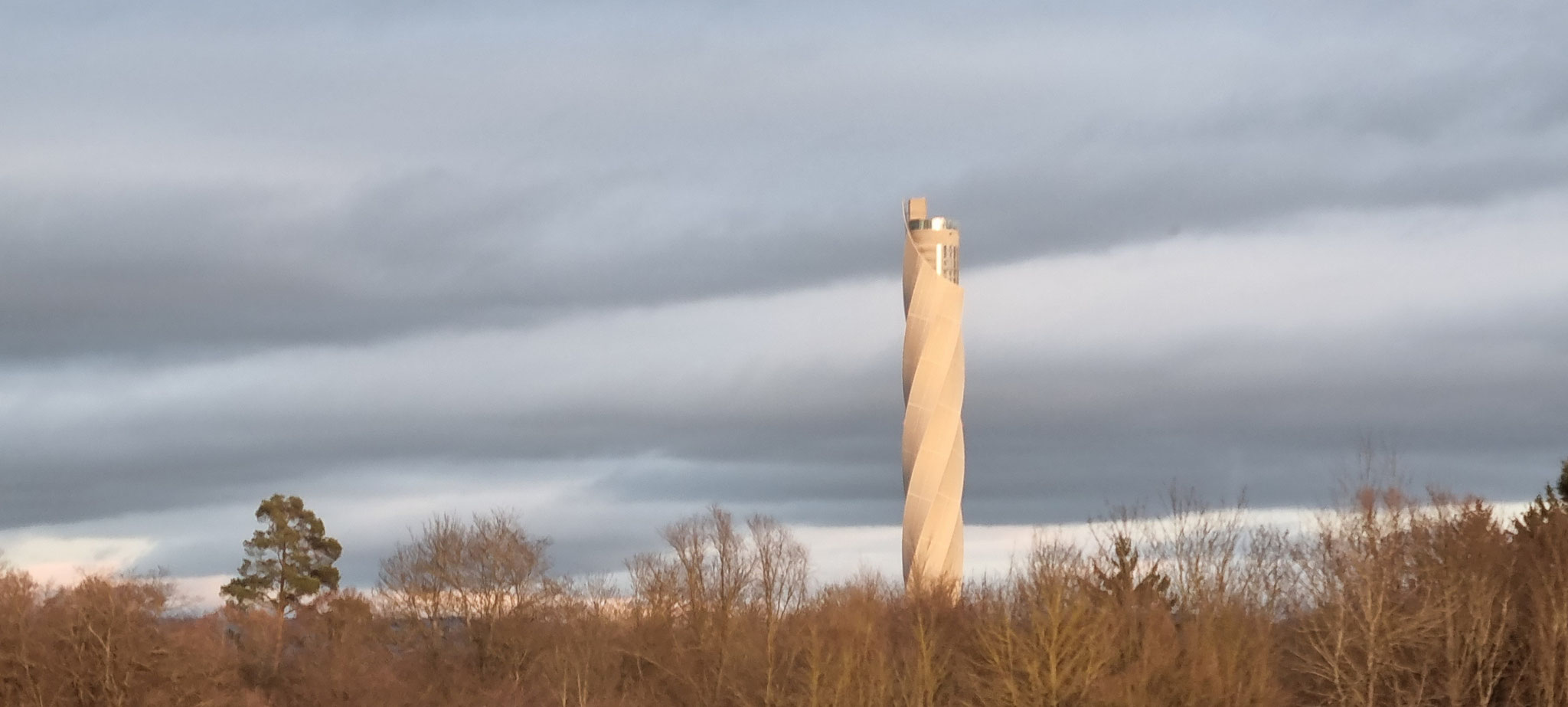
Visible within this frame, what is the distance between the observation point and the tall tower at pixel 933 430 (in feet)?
225

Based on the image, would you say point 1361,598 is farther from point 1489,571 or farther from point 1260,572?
point 1260,572

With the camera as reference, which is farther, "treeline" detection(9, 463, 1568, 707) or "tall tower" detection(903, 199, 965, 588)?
"tall tower" detection(903, 199, 965, 588)

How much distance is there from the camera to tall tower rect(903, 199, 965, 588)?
68.6 metres

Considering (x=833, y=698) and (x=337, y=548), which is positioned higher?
(x=337, y=548)

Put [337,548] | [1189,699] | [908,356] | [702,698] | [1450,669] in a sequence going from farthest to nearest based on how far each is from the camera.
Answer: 1. [337,548]
2. [908,356]
3. [702,698]
4. [1450,669]
5. [1189,699]

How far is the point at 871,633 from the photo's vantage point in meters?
54.8

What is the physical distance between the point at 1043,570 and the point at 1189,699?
6520mm

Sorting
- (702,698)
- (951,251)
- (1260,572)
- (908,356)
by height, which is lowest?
(702,698)

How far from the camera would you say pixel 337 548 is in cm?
9062

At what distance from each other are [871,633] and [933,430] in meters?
15.7

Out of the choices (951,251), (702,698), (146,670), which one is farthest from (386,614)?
(951,251)

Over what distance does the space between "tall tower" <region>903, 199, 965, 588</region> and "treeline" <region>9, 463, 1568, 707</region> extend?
2419 millimetres

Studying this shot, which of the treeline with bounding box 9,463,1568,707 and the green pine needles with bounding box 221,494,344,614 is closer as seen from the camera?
the treeline with bounding box 9,463,1568,707

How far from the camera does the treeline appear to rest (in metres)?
45.3
